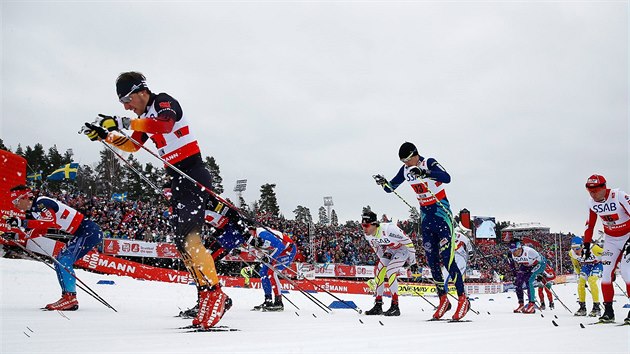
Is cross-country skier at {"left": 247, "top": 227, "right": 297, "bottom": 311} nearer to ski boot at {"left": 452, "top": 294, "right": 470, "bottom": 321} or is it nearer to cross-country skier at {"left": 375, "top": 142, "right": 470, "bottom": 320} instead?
cross-country skier at {"left": 375, "top": 142, "right": 470, "bottom": 320}

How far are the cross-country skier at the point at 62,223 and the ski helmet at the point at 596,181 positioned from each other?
6.93 metres

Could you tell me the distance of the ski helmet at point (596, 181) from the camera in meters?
6.09

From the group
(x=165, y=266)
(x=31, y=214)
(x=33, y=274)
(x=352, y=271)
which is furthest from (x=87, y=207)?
(x=31, y=214)

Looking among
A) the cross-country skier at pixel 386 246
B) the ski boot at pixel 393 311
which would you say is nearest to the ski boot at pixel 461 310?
the ski boot at pixel 393 311

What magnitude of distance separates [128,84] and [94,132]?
62cm

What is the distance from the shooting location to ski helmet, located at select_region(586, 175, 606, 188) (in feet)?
20.0

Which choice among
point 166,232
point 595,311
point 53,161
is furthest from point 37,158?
point 595,311

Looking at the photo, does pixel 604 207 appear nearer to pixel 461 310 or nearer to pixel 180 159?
pixel 461 310

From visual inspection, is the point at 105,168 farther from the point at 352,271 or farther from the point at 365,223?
the point at 365,223

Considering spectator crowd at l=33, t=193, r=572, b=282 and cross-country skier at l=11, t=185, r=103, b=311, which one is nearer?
cross-country skier at l=11, t=185, r=103, b=311

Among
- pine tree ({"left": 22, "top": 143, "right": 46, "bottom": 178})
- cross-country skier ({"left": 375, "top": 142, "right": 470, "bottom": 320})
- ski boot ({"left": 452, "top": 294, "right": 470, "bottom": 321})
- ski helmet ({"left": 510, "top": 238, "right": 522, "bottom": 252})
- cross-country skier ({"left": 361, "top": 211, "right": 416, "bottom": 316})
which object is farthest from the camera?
pine tree ({"left": 22, "top": 143, "right": 46, "bottom": 178})

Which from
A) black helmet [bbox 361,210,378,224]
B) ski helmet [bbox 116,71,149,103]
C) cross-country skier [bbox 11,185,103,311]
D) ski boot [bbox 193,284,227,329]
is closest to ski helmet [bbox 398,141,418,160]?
black helmet [bbox 361,210,378,224]

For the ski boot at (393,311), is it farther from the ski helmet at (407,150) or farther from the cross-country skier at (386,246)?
the ski helmet at (407,150)

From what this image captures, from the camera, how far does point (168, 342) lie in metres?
3.00
